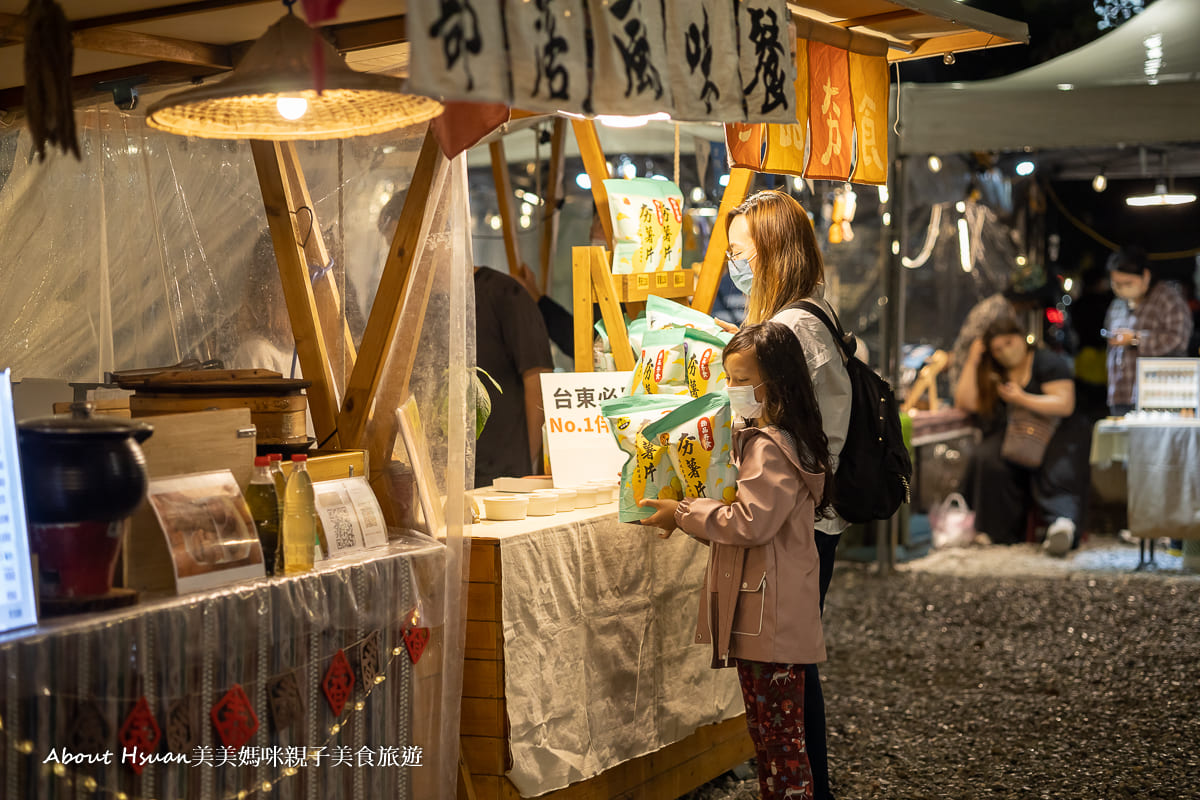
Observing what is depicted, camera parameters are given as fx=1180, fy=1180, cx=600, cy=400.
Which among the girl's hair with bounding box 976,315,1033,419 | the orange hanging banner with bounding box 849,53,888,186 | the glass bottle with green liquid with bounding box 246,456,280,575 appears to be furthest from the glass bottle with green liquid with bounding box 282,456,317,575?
Answer: the girl's hair with bounding box 976,315,1033,419

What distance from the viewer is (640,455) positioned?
3.63 m

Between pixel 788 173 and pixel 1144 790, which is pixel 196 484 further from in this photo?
pixel 1144 790

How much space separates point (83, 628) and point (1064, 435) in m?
8.23

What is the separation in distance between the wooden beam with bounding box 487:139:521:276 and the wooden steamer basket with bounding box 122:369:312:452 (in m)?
3.19

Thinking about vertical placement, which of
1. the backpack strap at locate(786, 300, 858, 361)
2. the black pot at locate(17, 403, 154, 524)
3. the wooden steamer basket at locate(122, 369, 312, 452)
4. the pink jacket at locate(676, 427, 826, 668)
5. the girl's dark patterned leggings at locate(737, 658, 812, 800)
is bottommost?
the girl's dark patterned leggings at locate(737, 658, 812, 800)

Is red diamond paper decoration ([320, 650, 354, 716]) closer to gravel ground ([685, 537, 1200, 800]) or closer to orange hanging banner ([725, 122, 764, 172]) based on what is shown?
gravel ground ([685, 537, 1200, 800])

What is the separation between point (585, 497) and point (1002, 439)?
6.24 metres

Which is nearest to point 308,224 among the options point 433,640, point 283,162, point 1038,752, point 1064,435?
point 283,162

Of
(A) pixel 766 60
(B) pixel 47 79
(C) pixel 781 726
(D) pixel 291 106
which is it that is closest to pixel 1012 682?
(C) pixel 781 726

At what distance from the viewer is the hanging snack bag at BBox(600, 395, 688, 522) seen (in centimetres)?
358

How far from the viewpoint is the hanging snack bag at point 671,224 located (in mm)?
4484

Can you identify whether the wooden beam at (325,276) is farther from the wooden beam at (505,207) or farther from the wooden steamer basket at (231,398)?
the wooden beam at (505,207)

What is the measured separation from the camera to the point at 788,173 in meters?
4.14

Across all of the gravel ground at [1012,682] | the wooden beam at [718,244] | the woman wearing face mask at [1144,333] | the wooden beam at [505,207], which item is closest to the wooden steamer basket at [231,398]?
the wooden beam at [718,244]
